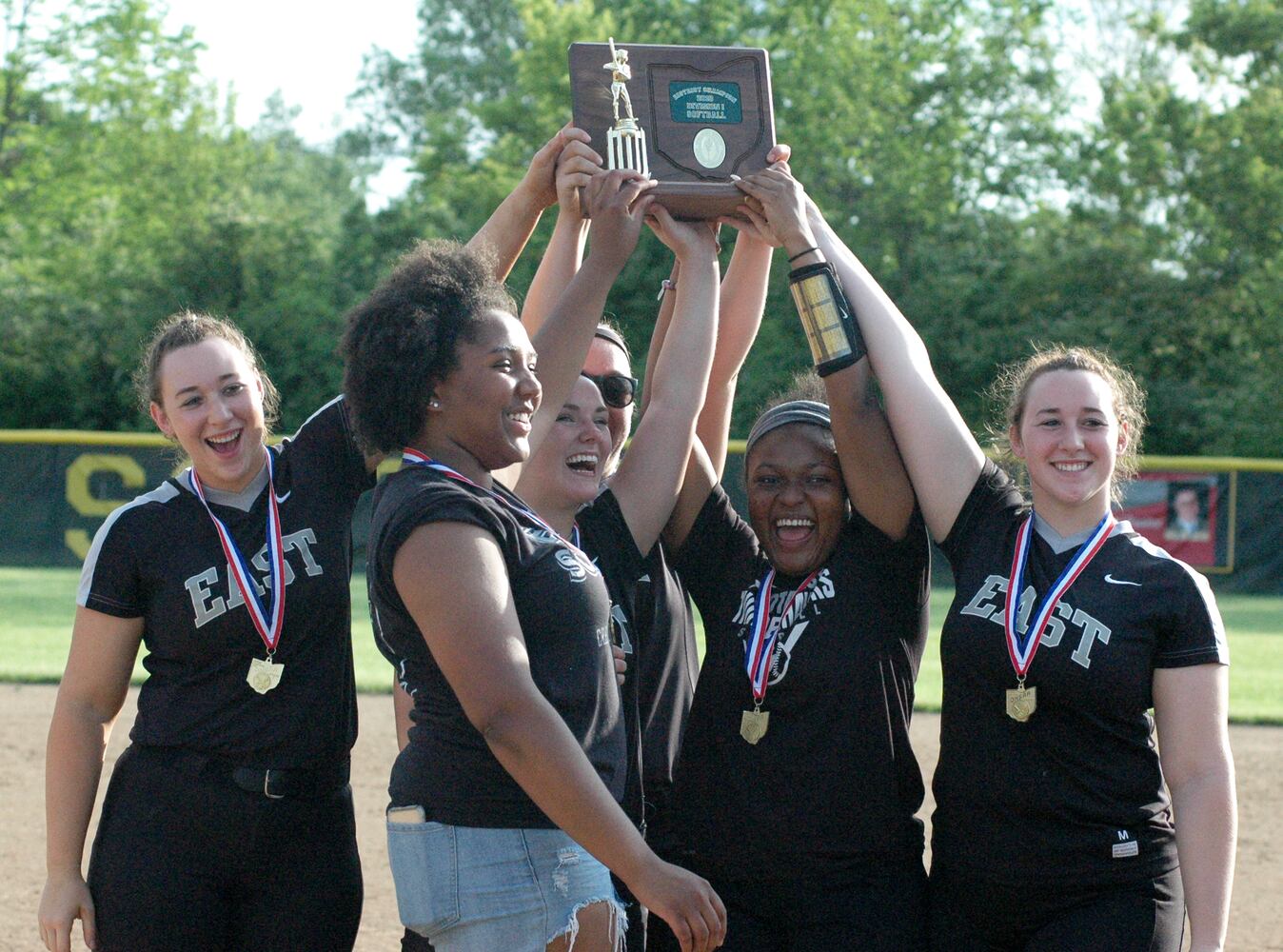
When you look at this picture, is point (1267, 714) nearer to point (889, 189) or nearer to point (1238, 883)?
point (1238, 883)

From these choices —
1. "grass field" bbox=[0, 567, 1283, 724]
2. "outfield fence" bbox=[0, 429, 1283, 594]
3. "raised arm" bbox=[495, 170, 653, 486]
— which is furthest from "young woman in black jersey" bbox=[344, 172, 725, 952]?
"outfield fence" bbox=[0, 429, 1283, 594]

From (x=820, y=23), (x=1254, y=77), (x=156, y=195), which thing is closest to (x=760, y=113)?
(x=1254, y=77)

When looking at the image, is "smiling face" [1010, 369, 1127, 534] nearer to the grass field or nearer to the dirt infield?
the dirt infield

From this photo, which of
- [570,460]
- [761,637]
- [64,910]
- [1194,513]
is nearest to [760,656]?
[761,637]

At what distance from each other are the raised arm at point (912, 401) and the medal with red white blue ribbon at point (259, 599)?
4.74ft

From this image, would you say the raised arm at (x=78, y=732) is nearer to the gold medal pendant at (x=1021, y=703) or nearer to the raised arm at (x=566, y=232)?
the raised arm at (x=566, y=232)

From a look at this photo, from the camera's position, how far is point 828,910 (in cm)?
327

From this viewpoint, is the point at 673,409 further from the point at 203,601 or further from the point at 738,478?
the point at 738,478

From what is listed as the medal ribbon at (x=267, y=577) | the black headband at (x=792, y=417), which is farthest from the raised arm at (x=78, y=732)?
the black headband at (x=792, y=417)

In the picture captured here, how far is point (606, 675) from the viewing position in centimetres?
273

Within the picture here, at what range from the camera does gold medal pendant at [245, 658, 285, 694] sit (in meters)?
3.32

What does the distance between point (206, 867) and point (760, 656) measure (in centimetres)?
135

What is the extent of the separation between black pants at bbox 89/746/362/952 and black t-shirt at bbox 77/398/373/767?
0.10m

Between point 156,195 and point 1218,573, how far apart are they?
27.6 metres
